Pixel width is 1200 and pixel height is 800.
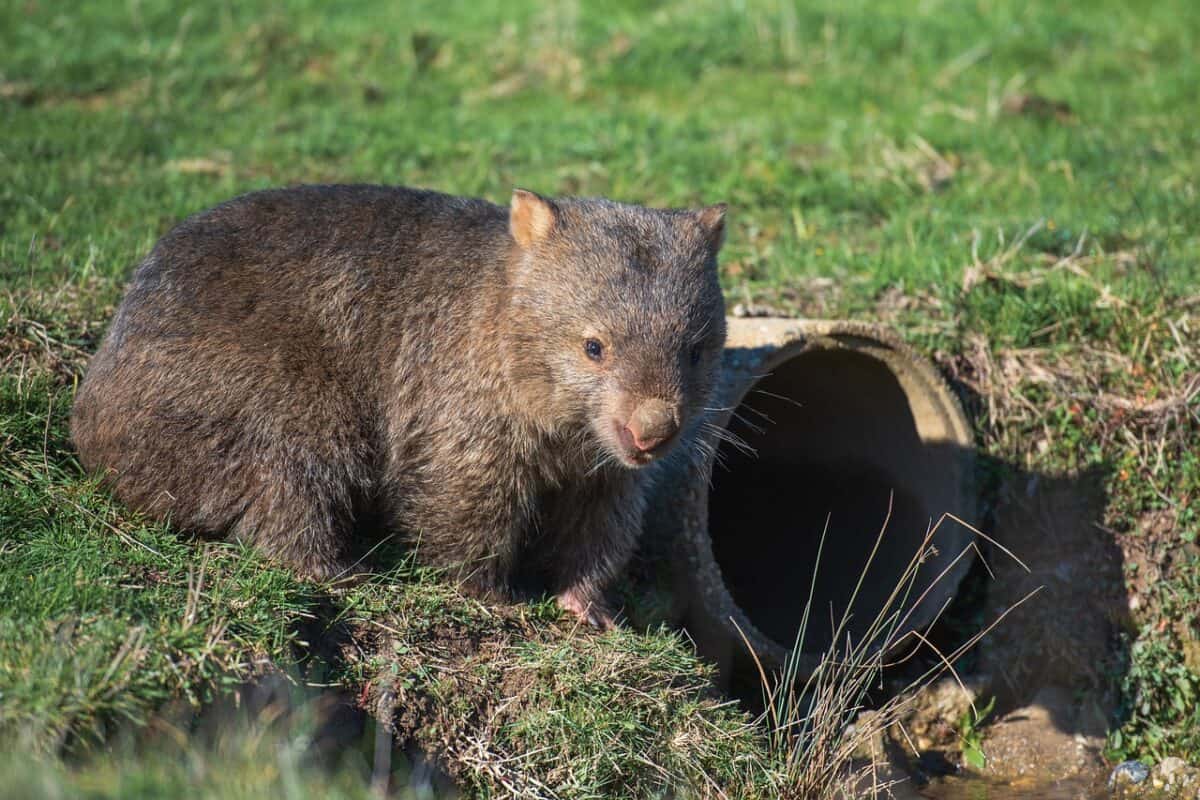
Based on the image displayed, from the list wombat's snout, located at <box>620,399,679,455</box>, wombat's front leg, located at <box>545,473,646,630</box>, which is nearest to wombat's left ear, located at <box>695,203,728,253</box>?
wombat's snout, located at <box>620,399,679,455</box>

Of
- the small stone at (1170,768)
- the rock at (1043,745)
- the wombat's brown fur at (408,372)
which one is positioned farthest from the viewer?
the rock at (1043,745)

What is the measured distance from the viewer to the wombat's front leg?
5.16 m

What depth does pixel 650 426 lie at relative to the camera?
14.2ft

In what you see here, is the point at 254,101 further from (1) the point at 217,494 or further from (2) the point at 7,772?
(2) the point at 7,772

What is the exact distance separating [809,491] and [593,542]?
1.96 m

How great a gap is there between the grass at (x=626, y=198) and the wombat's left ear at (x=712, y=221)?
1.51m

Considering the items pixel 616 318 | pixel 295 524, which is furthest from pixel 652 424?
pixel 295 524

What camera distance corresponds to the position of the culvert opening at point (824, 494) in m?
6.32

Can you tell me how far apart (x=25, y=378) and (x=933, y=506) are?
3.97m

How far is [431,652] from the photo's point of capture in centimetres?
461

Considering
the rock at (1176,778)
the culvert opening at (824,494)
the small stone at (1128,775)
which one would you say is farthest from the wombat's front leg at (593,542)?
the rock at (1176,778)

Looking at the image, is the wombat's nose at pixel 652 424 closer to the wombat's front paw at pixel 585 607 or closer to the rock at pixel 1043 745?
the wombat's front paw at pixel 585 607

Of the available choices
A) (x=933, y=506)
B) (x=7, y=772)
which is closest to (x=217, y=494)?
(x=7, y=772)

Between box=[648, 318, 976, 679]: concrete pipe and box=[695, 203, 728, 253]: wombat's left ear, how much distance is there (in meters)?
0.71
